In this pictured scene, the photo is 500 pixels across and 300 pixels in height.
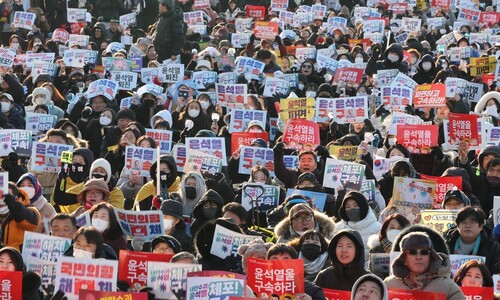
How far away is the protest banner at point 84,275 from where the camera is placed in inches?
358

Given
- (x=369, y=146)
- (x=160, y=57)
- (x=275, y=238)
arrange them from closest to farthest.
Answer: (x=275, y=238) → (x=369, y=146) → (x=160, y=57)

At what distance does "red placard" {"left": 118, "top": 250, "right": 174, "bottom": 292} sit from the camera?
9922mm

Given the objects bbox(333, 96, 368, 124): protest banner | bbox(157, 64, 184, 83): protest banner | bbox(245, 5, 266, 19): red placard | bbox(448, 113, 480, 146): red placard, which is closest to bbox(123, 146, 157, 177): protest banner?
bbox(448, 113, 480, 146): red placard

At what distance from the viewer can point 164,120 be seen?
1786 cm

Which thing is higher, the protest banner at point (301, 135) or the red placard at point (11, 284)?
the protest banner at point (301, 135)

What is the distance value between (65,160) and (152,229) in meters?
3.22

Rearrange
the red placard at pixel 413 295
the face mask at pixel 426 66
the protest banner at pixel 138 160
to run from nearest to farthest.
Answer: the red placard at pixel 413 295 → the protest banner at pixel 138 160 → the face mask at pixel 426 66

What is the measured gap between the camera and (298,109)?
18531 mm

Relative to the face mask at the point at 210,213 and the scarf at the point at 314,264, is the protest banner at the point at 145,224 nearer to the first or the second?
the face mask at the point at 210,213

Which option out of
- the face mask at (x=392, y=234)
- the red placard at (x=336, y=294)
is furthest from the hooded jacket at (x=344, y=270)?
the face mask at (x=392, y=234)

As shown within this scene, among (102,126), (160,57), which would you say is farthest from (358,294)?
(160,57)

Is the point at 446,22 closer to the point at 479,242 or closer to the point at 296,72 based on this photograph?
the point at 296,72

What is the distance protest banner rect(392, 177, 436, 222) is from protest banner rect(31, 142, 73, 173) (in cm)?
381

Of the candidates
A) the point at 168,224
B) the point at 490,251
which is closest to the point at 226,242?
the point at 168,224
